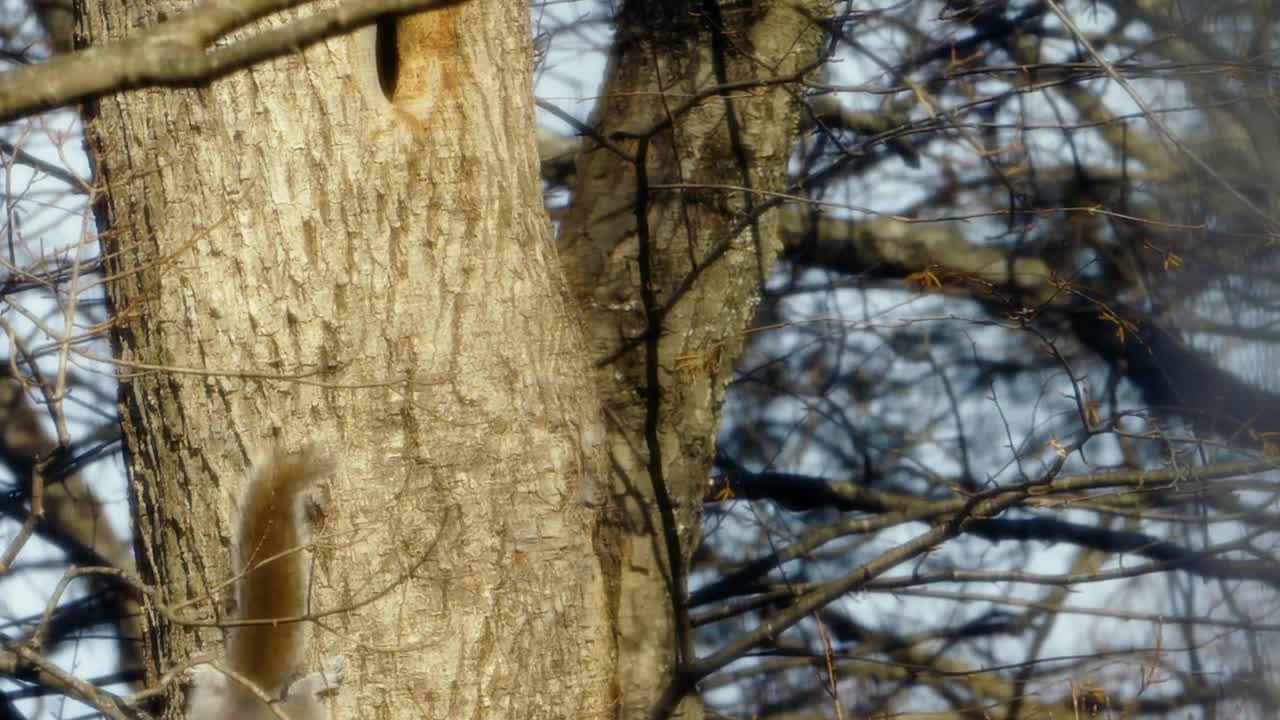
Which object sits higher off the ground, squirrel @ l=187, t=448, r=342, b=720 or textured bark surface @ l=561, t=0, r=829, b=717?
textured bark surface @ l=561, t=0, r=829, b=717

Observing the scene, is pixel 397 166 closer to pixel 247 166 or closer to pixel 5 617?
pixel 247 166

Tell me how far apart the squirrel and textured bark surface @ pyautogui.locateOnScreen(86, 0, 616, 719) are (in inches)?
1.7

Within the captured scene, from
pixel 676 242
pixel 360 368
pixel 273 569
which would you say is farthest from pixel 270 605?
pixel 676 242

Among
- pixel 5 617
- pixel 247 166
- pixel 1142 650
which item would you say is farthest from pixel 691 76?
pixel 5 617

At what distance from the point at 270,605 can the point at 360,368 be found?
0.54 m

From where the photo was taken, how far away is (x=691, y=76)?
4.51 meters

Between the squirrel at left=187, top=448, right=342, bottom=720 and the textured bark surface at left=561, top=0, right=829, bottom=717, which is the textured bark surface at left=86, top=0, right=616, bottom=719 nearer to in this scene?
the squirrel at left=187, top=448, right=342, bottom=720

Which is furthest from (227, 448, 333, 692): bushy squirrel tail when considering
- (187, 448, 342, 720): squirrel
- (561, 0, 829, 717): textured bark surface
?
(561, 0, 829, 717): textured bark surface

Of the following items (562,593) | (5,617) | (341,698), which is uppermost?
(5,617)

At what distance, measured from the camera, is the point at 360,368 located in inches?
118

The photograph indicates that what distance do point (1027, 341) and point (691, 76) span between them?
2056 mm

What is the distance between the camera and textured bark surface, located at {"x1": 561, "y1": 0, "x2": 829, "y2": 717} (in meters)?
4.30

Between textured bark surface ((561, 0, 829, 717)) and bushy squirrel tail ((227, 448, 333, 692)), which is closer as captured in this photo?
bushy squirrel tail ((227, 448, 333, 692))

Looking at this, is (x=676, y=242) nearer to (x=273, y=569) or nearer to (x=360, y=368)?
(x=360, y=368)
